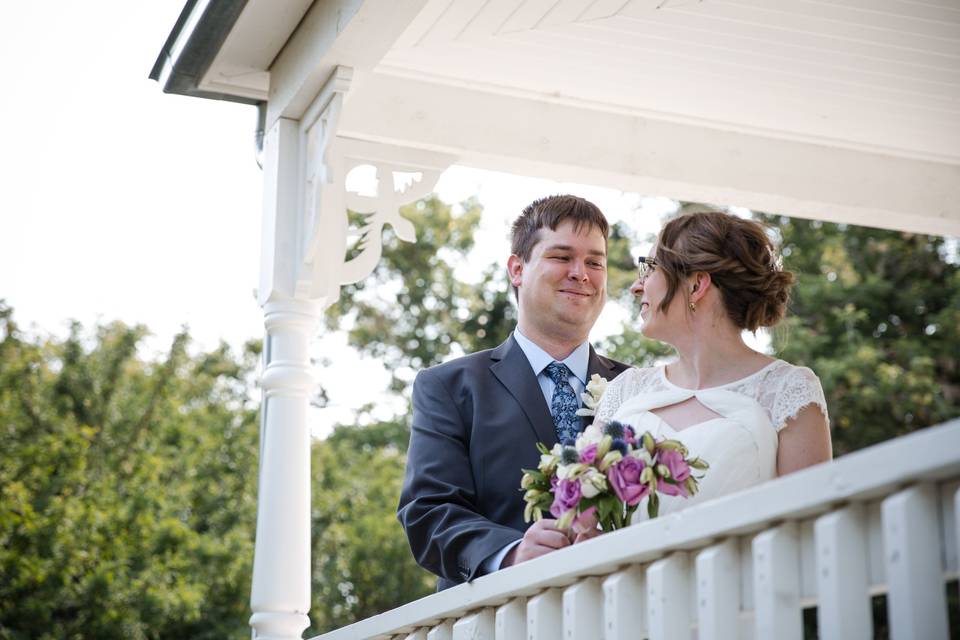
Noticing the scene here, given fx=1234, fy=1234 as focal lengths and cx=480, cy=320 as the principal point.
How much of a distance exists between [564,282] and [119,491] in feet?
34.6

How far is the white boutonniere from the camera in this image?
3.38m

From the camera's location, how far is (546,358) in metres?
3.71

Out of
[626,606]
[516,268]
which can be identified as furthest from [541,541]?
[516,268]

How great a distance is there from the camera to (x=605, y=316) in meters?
15.8

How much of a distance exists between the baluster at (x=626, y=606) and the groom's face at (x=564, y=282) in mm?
1410

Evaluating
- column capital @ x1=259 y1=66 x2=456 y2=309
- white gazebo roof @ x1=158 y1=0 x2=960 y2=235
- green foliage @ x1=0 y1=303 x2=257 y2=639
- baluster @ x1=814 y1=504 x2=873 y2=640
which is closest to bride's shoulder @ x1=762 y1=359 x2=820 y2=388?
baluster @ x1=814 y1=504 x2=873 y2=640

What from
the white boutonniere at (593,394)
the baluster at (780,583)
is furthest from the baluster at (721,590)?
the white boutonniere at (593,394)

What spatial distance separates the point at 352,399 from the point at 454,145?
1369cm

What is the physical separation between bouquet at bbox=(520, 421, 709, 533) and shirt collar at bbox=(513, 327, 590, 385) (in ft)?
3.07

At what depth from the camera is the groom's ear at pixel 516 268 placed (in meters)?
3.83

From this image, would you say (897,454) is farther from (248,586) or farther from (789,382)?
(248,586)

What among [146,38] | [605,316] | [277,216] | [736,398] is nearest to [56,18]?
[146,38]

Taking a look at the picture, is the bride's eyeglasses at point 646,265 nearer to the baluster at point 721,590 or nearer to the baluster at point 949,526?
the baluster at point 721,590

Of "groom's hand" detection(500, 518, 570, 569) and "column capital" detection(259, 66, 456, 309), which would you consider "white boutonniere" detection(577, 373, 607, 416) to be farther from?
"column capital" detection(259, 66, 456, 309)
